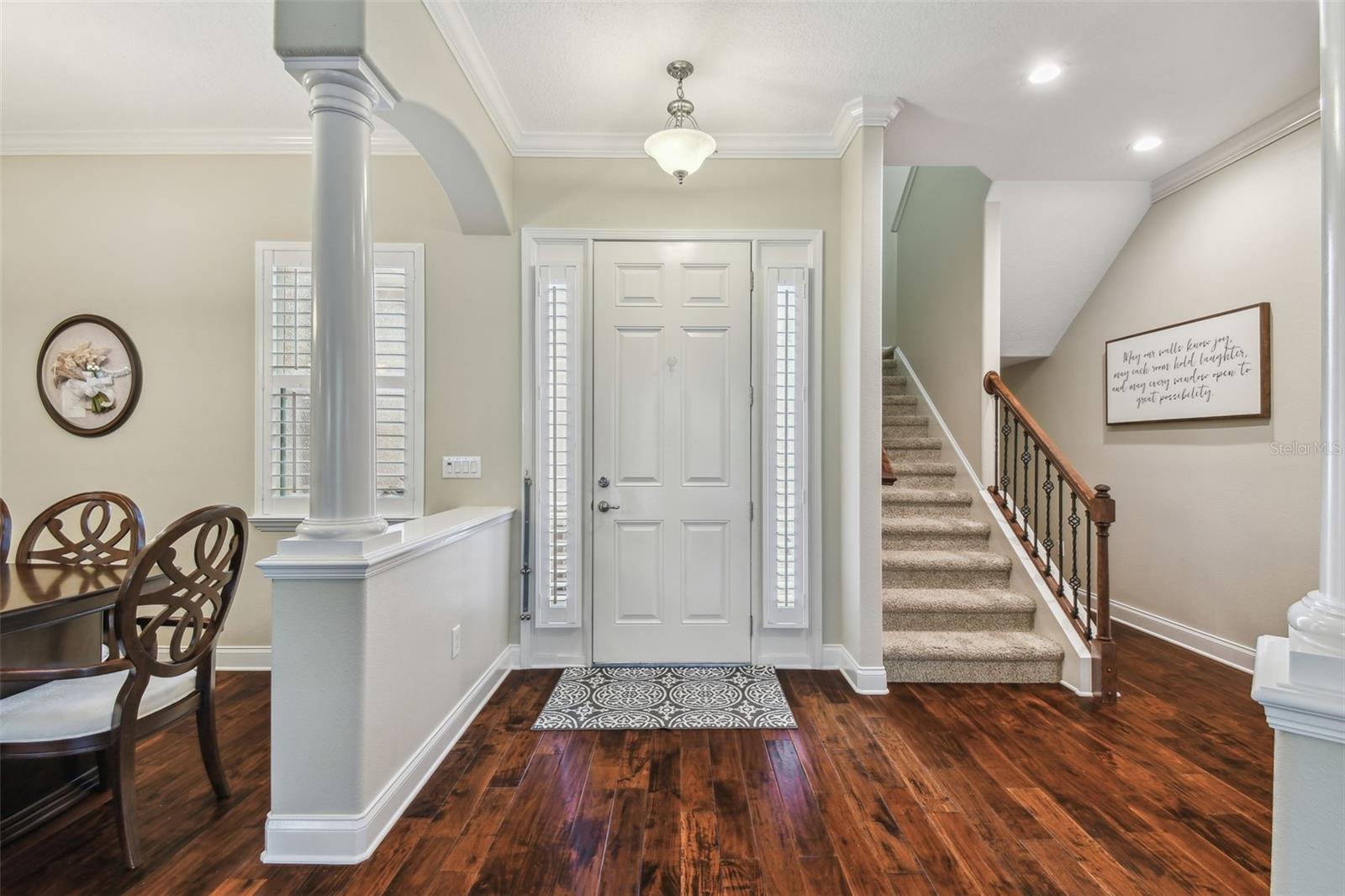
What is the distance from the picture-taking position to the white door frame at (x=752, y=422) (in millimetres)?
3252

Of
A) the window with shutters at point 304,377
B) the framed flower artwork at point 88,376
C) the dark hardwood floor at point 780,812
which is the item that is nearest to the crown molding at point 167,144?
the window with shutters at point 304,377

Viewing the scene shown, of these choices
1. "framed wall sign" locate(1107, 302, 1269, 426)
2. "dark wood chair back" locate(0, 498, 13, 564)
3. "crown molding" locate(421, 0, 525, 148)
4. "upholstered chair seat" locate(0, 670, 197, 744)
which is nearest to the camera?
"upholstered chair seat" locate(0, 670, 197, 744)

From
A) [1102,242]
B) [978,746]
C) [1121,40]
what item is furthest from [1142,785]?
[1102,242]

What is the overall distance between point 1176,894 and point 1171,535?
9.16ft

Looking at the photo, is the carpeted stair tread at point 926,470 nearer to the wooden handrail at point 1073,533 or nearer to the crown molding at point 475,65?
the wooden handrail at point 1073,533

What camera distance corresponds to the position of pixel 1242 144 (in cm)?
324

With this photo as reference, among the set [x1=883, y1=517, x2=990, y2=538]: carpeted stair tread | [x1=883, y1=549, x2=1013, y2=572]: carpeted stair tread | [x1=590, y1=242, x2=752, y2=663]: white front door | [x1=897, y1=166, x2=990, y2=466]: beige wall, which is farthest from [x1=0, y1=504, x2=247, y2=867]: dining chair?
[x1=897, y1=166, x2=990, y2=466]: beige wall

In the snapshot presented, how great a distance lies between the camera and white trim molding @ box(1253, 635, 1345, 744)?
3.25 feet

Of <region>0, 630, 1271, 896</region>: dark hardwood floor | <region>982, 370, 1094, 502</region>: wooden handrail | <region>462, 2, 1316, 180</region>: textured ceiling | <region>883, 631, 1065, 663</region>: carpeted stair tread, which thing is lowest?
<region>0, 630, 1271, 896</region>: dark hardwood floor

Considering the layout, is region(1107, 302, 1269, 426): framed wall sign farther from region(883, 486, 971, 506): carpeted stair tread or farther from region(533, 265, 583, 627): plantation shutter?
region(533, 265, 583, 627): plantation shutter

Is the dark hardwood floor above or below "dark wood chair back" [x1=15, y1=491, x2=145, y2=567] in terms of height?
below

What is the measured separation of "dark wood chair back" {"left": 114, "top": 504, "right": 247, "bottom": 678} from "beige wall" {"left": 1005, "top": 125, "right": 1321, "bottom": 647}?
4662mm

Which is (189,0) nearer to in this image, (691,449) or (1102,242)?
(691,449)

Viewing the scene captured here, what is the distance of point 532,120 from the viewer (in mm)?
3076
